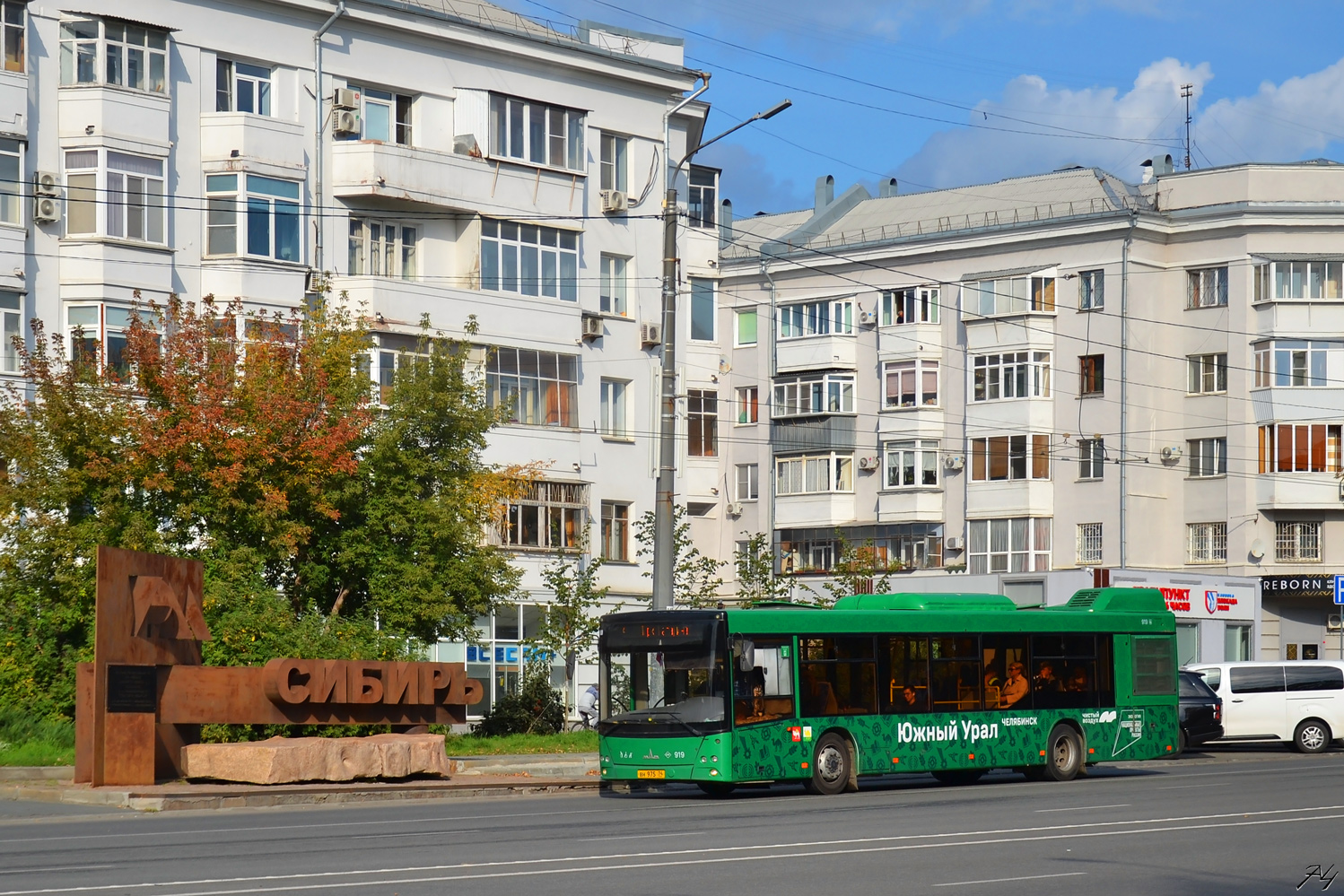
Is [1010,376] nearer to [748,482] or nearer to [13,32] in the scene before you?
[748,482]

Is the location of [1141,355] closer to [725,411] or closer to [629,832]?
[725,411]

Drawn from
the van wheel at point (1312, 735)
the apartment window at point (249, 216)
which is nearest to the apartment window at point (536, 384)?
the apartment window at point (249, 216)

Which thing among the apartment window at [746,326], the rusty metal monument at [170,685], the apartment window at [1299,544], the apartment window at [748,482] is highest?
the apartment window at [746,326]

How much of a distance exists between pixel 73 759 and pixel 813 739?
10.7 meters

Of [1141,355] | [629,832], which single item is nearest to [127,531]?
[629,832]

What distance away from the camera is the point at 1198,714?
3366 centimetres

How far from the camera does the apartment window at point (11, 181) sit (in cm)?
3675

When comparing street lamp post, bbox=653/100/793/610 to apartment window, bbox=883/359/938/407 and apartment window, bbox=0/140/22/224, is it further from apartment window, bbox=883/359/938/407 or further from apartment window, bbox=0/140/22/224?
apartment window, bbox=883/359/938/407

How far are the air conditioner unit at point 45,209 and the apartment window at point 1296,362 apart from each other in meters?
39.6

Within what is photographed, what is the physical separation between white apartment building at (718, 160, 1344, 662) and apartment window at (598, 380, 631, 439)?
41.9ft

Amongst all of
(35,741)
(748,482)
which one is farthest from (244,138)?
(748,482)

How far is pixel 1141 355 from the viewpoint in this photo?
2429 inches

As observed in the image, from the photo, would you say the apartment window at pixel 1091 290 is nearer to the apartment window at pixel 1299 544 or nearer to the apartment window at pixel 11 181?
the apartment window at pixel 1299 544

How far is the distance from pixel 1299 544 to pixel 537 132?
3046 cm
